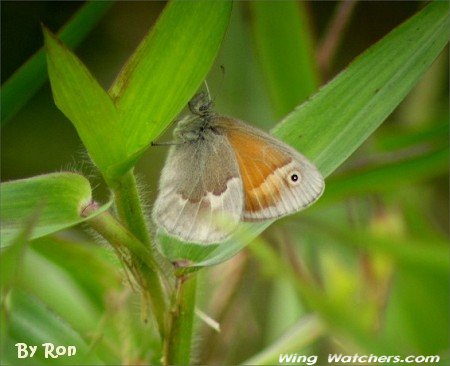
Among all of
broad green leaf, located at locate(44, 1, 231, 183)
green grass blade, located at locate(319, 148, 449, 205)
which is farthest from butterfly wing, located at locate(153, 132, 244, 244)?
green grass blade, located at locate(319, 148, 449, 205)

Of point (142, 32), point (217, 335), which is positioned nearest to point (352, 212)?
point (217, 335)

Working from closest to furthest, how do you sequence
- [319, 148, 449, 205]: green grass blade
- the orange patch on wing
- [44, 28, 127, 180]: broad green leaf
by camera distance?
[44, 28, 127, 180]: broad green leaf
the orange patch on wing
[319, 148, 449, 205]: green grass blade

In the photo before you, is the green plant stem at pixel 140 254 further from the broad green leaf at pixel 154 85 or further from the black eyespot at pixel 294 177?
→ the black eyespot at pixel 294 177

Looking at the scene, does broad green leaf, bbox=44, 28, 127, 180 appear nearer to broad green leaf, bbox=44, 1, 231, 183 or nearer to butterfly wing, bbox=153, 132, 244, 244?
broad green leaf, bbox=44, 1, 231, 183

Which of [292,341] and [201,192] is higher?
[201,192]

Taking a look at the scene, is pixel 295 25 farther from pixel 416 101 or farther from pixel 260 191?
pixel 416 101

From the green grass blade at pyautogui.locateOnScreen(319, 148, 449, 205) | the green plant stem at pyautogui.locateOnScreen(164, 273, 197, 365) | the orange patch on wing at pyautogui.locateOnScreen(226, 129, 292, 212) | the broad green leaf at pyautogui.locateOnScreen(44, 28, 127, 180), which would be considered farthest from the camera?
the green grass blade at pyautogui.locateOnScreen(319, 148, 449, 205)

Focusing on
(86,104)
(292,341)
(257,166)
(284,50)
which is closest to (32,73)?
(86,104)

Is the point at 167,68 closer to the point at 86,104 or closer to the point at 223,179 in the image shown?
the point at 86,104

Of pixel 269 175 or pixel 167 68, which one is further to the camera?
pixel 269 175
